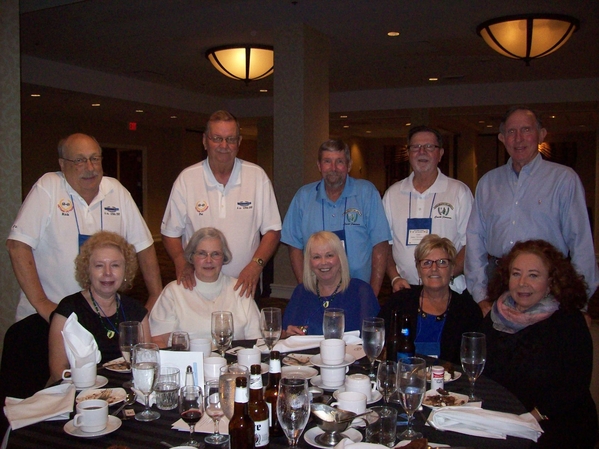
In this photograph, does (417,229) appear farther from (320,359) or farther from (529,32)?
(529,32)

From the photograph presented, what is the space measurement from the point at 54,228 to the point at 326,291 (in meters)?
1.51

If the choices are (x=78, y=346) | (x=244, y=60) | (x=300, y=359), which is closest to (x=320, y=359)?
(x=300, y=359)

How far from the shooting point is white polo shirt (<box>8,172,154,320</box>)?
10.2 ft

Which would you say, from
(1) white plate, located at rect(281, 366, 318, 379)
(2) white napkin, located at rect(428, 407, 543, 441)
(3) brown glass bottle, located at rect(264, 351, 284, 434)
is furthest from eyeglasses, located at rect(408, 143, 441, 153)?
(3) brown glass bottle, located at rect(264, 351, 284, 434)

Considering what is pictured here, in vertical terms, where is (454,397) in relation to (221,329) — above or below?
below

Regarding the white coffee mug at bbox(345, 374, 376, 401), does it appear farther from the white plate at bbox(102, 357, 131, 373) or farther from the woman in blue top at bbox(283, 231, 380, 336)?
the woman in blue top at bbox(283, 231, 380, 336)

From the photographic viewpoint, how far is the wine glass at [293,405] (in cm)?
148

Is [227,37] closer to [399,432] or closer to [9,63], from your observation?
[9,63]

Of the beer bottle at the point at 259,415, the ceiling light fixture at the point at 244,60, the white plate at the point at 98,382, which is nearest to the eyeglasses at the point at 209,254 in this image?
the white plate at the point at 98,382

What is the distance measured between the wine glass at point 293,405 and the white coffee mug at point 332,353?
58cm

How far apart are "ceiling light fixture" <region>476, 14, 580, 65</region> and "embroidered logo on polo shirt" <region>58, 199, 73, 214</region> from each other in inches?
199

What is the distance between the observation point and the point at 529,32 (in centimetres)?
618

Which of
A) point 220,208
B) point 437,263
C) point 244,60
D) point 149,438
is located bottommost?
point 149,438

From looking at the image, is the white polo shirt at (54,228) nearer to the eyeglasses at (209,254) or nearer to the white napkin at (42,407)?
the eyeglasses at (209,254)
